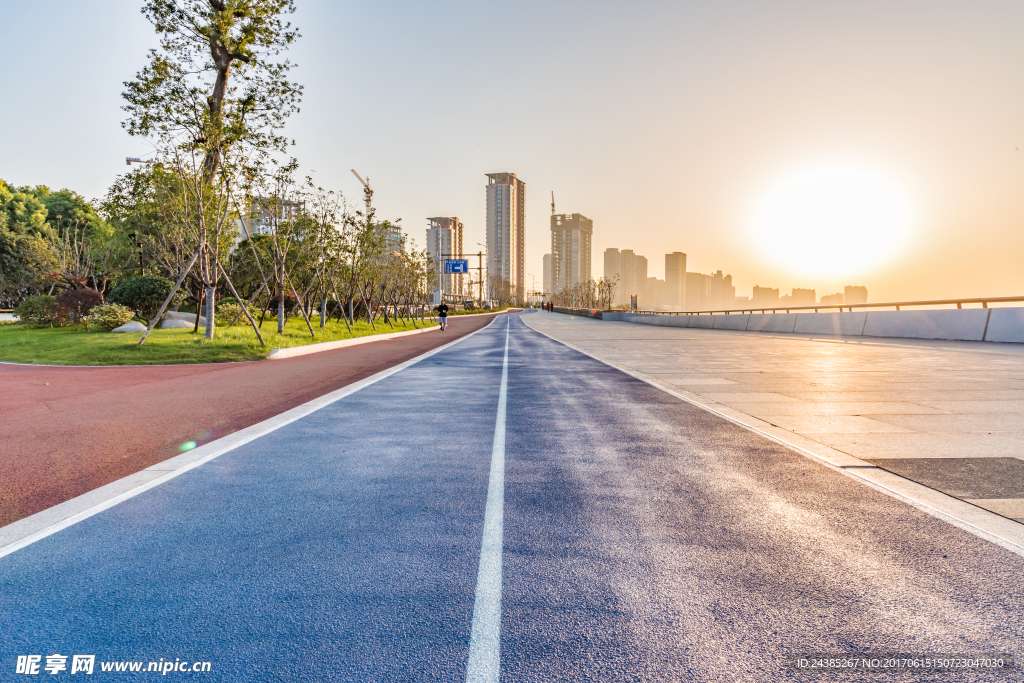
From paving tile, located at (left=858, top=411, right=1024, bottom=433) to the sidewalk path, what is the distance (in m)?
0.01

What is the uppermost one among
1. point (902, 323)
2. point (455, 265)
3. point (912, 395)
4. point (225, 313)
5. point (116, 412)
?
point (455, 265)

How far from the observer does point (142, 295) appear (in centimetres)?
2752

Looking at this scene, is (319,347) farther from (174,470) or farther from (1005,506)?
(1005,506)

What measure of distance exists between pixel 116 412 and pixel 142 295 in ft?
73.4

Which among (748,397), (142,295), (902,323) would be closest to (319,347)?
(142,295)

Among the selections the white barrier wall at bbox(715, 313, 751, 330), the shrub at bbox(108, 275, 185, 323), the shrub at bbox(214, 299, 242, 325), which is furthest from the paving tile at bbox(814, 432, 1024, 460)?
the white barrier wall at bbox(715, 313, 751, 330)

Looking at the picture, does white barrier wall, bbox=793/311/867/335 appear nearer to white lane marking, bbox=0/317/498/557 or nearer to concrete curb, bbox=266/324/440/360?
concrete curb, bbox=266/324/440/360

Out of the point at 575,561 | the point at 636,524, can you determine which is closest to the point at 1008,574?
the point at 636,524

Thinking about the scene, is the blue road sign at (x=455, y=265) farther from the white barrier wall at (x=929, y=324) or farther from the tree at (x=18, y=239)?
the white barrier wall at (x=929, y=324)

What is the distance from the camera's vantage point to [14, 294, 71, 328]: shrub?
85.6 ft

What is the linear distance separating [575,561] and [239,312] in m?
30.8

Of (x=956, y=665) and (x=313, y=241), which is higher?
(x=313, y=241)

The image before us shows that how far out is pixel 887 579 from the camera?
127 inches

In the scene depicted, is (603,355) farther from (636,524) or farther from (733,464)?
(636,524)
